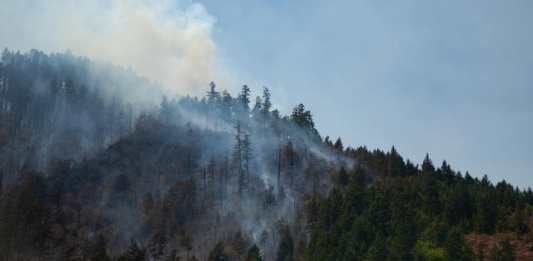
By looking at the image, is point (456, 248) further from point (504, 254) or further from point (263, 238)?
point (263, 238)

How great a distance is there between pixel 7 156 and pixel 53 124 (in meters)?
19.8

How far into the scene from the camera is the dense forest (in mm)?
94500

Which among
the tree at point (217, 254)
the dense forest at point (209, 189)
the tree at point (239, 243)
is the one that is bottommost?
the tree at point (217, 254)

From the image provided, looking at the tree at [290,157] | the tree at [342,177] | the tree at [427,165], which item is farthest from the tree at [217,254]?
the tree at [427,165]

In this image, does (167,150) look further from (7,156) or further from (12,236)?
(12,236)

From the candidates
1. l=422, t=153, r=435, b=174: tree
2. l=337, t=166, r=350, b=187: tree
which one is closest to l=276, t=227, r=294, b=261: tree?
l=337, t=166, r=350, b=187: tree

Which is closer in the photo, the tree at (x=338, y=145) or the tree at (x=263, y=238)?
the tree at (x=263, y=238)

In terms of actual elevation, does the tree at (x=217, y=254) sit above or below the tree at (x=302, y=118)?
below

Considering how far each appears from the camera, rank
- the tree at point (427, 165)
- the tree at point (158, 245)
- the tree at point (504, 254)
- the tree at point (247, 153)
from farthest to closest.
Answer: the tree at point (247, 153)
the tree at point (427, 165)
the tree at point (158, 245)
the tree at point (504, 254)

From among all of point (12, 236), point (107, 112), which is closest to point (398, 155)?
point (12, 236)

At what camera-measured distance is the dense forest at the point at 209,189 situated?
3720 inches

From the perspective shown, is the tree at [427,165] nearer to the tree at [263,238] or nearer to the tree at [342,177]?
the tree at [342,177]

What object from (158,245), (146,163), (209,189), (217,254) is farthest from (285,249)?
(146,163)

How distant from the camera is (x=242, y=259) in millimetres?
105500
